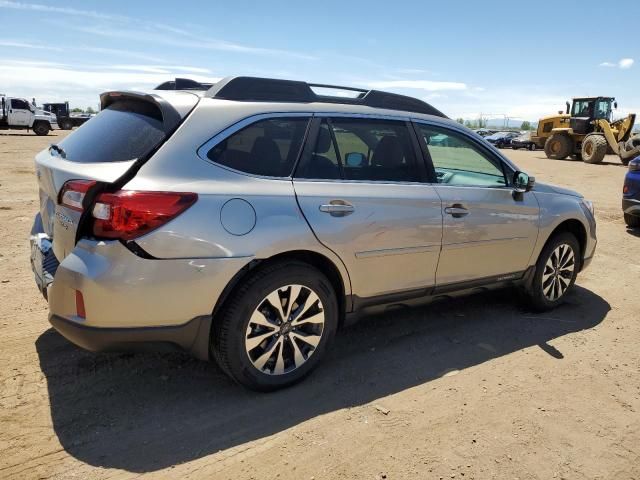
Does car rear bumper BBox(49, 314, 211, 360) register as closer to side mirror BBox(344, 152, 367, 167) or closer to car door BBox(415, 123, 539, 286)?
side mirror BBox(344, 152, 367, 167)

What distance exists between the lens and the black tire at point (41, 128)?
99.4 feet

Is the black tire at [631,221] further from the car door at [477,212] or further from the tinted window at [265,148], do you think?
the tinted window at [265,148]

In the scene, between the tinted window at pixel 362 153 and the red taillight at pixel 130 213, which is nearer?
the red taillight at pixel 130 213

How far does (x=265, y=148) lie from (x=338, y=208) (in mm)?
559

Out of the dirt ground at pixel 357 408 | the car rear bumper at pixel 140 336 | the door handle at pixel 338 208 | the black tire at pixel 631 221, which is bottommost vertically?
the dirt ground at pixel 357 408

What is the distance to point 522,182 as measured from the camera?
4.25m

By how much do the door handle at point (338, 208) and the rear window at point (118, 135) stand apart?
1.00 m

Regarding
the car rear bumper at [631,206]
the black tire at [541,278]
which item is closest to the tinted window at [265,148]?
the black tire at [541,278]

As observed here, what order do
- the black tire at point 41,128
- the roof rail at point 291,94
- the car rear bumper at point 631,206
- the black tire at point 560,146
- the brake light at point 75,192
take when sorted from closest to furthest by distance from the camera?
the brake light at point 75,192 < the roof rail at point 291,94 < the car rear bumper at point 631,206 < the black tire at point 560,146 < the black tire at point 41,128

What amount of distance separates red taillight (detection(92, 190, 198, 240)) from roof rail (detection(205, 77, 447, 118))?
807mm

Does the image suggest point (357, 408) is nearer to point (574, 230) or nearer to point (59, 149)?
point (59, 149)

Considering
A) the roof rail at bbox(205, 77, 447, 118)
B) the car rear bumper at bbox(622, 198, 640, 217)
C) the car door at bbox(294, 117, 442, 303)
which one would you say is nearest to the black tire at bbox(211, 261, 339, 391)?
the car door at bbox(294, 117, 442, 303)

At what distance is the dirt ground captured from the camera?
2.55 meters

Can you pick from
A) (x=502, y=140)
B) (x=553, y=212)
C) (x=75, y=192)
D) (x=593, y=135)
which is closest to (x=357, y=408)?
(x=75, y=192)
